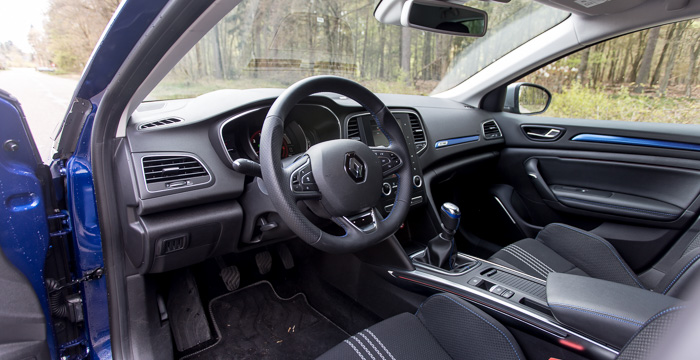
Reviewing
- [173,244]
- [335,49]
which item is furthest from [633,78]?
[173,244]

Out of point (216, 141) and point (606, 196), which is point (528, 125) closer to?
point (606, 196)

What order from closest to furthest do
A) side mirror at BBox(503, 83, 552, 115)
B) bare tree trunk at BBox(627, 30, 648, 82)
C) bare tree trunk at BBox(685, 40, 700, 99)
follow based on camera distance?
bare tree trunk at BBox(627, 30, 648, 82), bare tree trunk at BBox(685, 40, 700, 99), side mirror at BBox(503, 83, 552, 115)

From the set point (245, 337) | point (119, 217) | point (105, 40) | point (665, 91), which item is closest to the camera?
point (105, 40)

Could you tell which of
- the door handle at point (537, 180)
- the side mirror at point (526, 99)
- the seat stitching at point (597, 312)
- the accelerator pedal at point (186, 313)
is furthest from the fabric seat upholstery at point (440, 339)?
the side mirror at point (526, 99)

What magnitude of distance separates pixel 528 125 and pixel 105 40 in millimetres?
2631

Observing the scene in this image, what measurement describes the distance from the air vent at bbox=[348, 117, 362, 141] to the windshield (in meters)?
0.20

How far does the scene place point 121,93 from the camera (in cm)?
129

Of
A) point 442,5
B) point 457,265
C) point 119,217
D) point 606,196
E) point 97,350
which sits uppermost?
point 442,5

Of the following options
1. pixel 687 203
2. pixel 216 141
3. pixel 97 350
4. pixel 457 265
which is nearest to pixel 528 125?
pixel 687 203

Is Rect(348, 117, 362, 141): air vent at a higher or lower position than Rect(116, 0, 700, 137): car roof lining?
lower

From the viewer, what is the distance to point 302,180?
4.42 feet

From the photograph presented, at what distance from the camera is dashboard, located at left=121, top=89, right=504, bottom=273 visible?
1.51 m

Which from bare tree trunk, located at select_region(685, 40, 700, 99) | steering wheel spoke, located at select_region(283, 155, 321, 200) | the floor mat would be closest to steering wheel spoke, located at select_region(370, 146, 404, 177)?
steering wheel spoke, located at select_region(283, 155, 321, 200)

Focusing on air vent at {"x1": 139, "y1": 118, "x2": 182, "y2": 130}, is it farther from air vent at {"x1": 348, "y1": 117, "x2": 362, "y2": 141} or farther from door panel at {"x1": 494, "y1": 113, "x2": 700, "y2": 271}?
door panel at {"x1": 494, "y1": 113, "x2": 700, "y2": 271}
